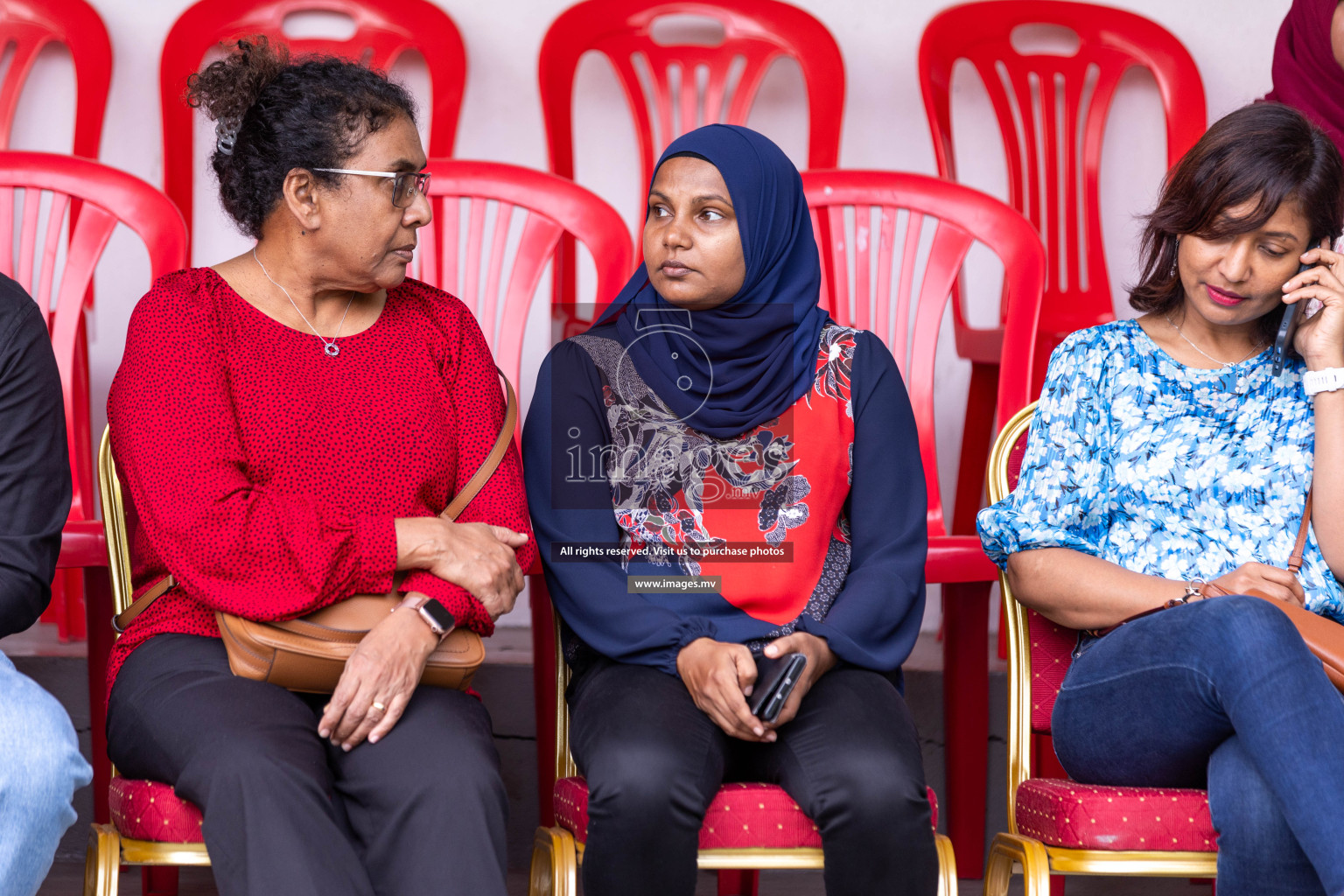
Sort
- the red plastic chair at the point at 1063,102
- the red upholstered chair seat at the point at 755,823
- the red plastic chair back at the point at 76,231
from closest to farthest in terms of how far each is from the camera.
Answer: the red upholstered chair seat at the point at 755,823
the red plastic chair back at the point at 76,231
the red plastic chair at the point at 1063,102

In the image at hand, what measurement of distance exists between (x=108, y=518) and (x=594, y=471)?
0.74m

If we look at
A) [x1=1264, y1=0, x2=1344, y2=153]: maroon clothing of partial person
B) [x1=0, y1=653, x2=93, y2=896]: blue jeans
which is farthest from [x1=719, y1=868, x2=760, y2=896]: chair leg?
[x1=1264, y1=0, x2=1344, y2=153]: maroon clothing of partial person

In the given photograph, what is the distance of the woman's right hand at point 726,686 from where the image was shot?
1.81m

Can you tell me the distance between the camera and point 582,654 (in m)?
2.05

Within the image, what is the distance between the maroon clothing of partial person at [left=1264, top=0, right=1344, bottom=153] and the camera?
288 centimetres

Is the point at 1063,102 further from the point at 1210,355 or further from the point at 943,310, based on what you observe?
the point at 1210,355

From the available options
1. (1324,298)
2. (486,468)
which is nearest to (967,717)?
(1324,298)

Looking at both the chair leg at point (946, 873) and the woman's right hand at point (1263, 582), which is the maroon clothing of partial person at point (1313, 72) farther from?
the chair leg at point (946, 873)

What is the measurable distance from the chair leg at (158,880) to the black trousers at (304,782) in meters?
0.75

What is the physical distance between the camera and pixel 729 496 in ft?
6.82

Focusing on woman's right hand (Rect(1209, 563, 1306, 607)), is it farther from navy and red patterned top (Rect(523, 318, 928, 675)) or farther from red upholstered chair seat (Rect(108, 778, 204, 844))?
red upholstered chair seat (Rect(108, 778, 204, 844))

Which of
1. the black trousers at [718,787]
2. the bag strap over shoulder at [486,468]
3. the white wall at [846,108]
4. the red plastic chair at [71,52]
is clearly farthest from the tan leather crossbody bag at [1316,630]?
the red plastic chair at [71,52]

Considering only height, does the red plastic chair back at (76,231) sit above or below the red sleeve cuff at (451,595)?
above

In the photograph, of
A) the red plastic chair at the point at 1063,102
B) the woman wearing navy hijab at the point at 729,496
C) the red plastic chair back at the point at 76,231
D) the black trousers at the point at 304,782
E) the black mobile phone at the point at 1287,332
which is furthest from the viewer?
the red plastic chair at the point at 1063,102
